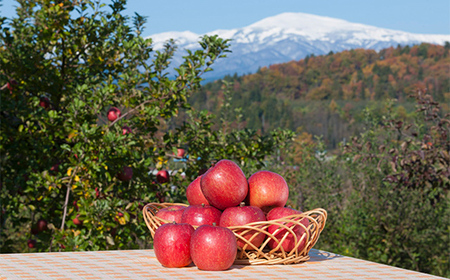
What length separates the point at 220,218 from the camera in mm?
2215

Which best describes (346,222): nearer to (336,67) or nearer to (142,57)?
(142,57)

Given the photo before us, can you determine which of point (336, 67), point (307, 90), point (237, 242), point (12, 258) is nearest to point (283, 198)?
point (237, 242)

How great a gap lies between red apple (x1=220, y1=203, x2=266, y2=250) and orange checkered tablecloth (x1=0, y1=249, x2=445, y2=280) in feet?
0.31

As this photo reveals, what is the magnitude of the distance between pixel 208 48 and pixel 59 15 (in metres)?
1.33

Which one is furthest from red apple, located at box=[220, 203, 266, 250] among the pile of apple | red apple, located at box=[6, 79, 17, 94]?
red apple, located at box=[6, 79, 17, 94]

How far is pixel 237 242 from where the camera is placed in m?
2.11

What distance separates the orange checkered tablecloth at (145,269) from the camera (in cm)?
188

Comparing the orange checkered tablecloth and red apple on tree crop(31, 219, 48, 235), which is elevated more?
the orange checkered tablecloth

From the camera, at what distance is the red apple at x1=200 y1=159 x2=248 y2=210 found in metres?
2.21

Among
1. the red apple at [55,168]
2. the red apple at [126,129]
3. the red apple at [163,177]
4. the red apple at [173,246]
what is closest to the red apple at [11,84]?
the red apple at [55,168]

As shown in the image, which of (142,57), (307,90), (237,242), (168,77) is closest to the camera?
(237,242)

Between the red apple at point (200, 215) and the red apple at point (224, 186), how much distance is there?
1.7 inches

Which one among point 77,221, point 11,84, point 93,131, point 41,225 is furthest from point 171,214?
point 11,84

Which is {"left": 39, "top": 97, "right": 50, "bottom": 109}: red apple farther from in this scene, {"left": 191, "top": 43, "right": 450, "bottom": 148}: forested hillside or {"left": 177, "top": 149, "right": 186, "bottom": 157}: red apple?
{"left": 191, "top": 43, "right": 450, "bottom": 148}: forested hillside
